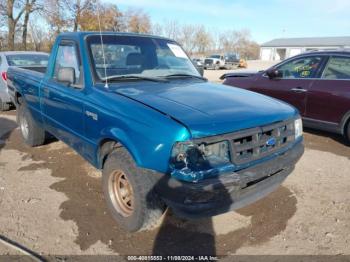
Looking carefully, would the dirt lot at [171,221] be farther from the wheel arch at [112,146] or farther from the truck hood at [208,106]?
the truck hood at [208,106]

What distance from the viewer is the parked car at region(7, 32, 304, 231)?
265cm

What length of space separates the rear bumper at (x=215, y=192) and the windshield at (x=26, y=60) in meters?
6.92

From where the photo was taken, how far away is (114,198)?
348 cm

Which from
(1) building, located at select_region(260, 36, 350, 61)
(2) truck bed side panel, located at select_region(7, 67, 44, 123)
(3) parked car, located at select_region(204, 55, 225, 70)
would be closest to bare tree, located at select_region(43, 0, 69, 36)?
(3) parked car, located at select_region(204, 55, 225, 70)

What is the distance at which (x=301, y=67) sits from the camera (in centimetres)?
663

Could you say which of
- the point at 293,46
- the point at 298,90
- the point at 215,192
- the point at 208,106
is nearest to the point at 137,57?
the point at 208,106

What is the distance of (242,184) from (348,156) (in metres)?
3.64

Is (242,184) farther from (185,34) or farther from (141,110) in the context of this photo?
(185,34)

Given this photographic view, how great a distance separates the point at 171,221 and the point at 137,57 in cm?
204

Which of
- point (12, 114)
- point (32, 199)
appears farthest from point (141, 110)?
point (12, 114)

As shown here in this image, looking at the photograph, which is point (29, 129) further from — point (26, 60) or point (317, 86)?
point (317, 86)

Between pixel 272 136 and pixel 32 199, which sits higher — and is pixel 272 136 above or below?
above

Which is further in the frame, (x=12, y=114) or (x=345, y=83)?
(x=12, y=114)

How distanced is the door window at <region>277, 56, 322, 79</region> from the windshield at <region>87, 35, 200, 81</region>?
117 inches
